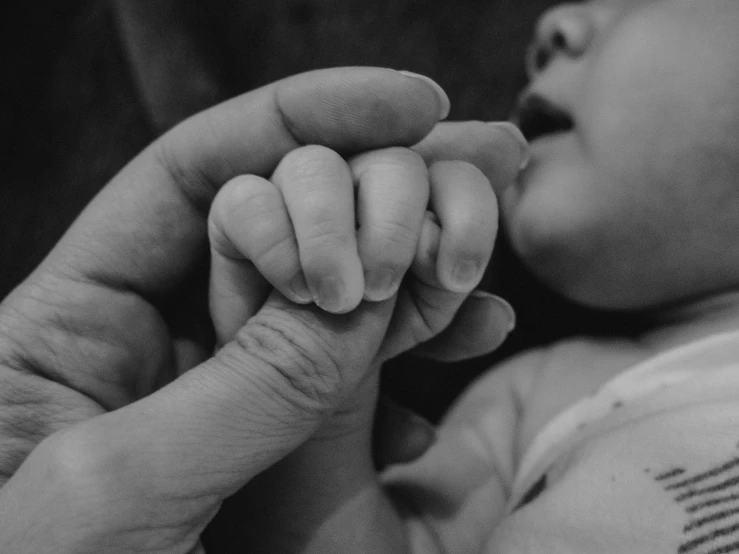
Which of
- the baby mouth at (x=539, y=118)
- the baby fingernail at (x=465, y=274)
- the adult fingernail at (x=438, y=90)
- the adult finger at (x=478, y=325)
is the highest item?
the adult fingernail at (x=438, y=90)

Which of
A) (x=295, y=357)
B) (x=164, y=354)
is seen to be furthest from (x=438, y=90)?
(x=164, y=354)

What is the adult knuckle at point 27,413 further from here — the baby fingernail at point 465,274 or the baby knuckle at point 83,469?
the baby fingernail at point 465,274

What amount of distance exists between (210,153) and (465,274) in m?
0.26

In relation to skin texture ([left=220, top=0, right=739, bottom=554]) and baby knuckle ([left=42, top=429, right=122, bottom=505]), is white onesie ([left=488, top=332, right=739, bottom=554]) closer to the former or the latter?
skin texture ([left=220, top=0, right=739, bottom=554])

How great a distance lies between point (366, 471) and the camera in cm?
68

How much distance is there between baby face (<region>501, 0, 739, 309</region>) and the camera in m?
0.71

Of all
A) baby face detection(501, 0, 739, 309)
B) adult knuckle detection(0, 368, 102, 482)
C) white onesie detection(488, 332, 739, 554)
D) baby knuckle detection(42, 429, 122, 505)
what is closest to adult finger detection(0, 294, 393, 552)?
baby knuckle detection(42, 429, 122, 505)

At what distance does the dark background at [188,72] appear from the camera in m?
0.93

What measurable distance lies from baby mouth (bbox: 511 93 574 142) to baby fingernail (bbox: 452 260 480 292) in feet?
1.37

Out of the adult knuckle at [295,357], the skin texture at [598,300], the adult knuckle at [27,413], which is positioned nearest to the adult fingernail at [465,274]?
the adult knuckle at [295,357]

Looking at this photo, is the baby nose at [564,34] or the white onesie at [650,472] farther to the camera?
the baby nose at [564,34]

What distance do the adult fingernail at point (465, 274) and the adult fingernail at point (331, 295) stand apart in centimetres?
9

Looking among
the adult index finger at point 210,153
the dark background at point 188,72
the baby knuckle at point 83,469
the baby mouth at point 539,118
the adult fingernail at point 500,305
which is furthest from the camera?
the dark background at point 188,72

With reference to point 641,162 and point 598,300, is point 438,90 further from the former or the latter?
point 598,300
